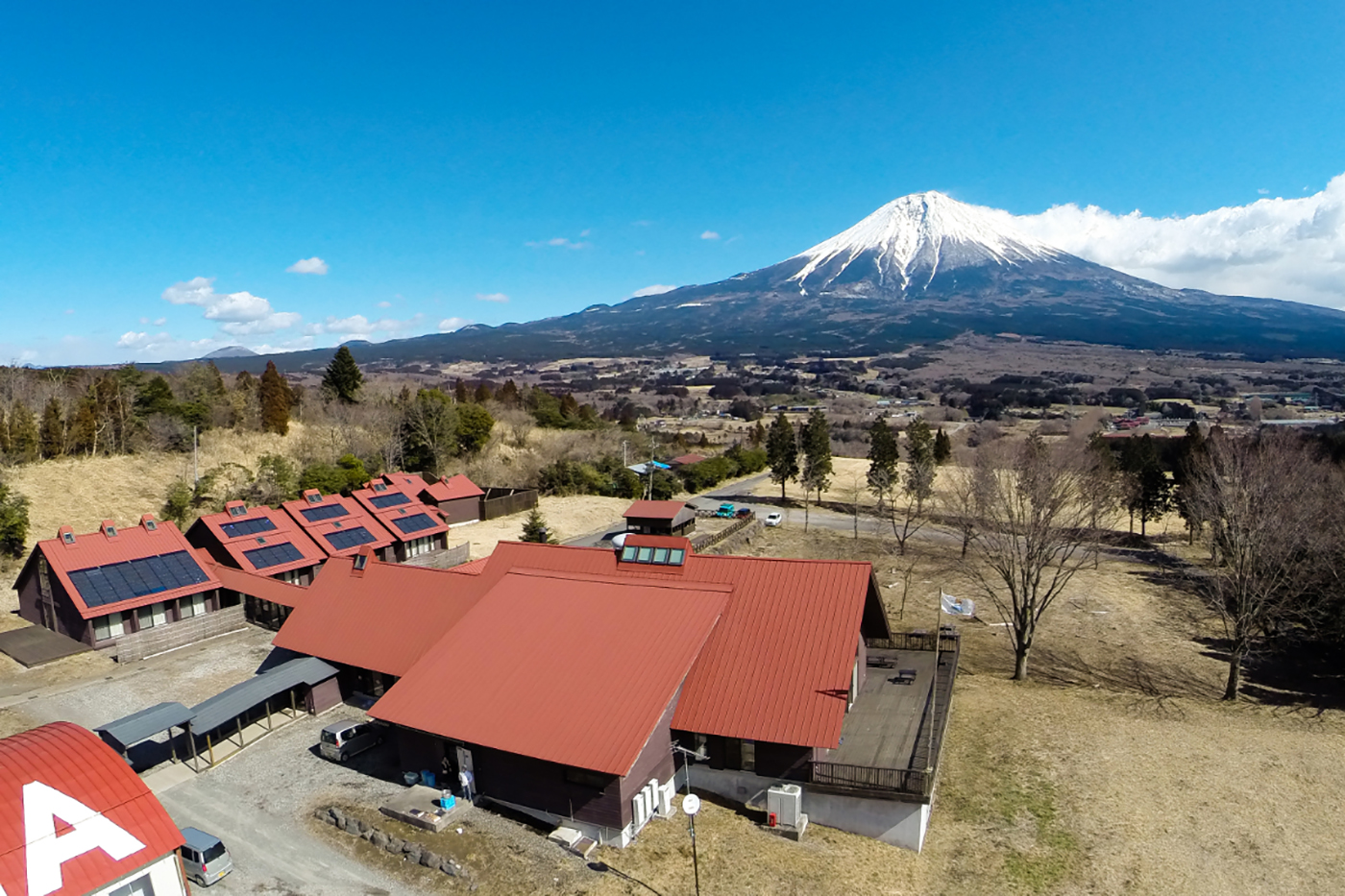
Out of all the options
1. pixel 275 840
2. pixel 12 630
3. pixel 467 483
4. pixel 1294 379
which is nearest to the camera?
pixel 275 840

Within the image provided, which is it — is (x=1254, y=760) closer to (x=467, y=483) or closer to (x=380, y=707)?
(x=380, y=707)

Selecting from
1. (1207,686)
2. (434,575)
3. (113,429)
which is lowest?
(1207,686)

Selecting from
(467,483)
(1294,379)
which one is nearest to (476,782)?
(467,483)

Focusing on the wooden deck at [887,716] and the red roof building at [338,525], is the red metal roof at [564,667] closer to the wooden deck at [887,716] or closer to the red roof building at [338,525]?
the wooden deck at [887,716]

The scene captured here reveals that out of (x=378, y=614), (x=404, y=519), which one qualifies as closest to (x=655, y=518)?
(x=404, y=519)

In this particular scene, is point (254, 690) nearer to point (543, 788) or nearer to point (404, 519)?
point (543, 788)

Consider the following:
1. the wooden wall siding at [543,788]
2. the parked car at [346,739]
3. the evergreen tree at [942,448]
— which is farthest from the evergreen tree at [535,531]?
the evergreen tree at [942,448]

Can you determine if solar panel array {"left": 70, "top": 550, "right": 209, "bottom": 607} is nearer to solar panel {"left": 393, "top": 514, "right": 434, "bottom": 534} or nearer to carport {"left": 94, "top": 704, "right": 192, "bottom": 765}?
carport {"left": 94, "top": 704, "right": 192, "bottom": 765}
